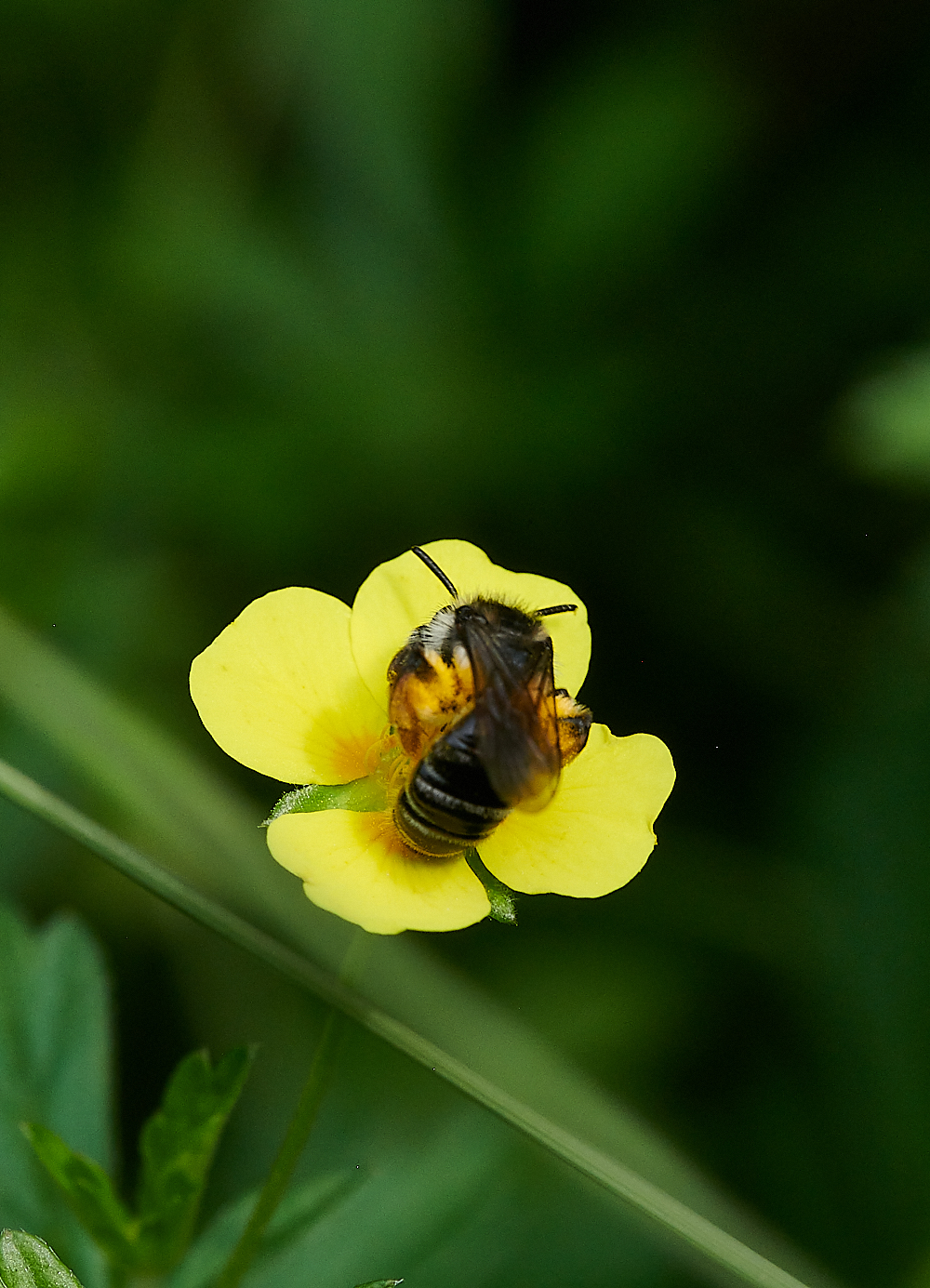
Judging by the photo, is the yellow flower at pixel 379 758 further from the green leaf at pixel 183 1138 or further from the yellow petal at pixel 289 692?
the green leaf at pixel 183 1138

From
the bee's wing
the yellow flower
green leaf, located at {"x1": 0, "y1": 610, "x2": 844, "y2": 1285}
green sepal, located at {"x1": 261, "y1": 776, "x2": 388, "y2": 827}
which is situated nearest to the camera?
the bee's wing

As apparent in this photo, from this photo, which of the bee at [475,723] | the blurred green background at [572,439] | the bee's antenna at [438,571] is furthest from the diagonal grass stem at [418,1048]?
the blurred green background at [572,439]

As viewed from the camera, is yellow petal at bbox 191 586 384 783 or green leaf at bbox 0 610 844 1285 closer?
yellow petal at bbox 191 586 384 783

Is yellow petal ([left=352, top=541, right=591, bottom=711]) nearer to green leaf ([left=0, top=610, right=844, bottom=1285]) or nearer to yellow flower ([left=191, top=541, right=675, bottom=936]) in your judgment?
yellow flower ([left=191, top=541, right=675, bottom=936])

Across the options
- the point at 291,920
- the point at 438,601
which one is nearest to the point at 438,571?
the point at 438,601

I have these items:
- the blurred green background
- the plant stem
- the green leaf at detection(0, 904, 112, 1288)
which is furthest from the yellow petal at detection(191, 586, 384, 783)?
the blurred green background

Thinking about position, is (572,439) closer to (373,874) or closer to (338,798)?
(338,798)

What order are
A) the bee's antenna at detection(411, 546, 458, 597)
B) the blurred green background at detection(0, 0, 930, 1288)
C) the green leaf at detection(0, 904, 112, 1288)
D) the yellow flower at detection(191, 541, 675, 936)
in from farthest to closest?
the blurred green background at detection(0, 0, 930, 1288) < the green leaf at detection(0, 904, 112, 1288) < the bee's antenna at detection(411, 546, 458, 597) < the yellow flower at detection(191, 541, 675, 936)
